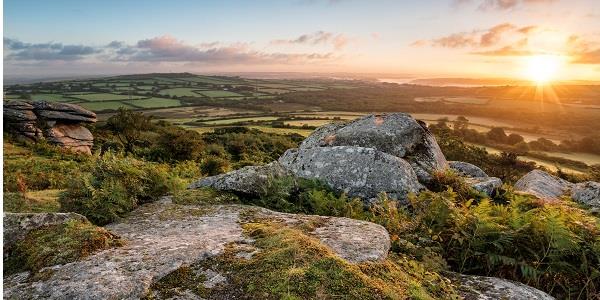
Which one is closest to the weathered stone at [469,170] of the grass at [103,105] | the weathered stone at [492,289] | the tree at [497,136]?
the weathered stone at [492,289]

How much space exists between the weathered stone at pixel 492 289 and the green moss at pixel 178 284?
3.26m

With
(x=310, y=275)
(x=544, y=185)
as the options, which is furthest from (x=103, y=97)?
(x=310, y=275)

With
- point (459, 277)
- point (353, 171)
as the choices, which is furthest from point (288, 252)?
point (353, 171)

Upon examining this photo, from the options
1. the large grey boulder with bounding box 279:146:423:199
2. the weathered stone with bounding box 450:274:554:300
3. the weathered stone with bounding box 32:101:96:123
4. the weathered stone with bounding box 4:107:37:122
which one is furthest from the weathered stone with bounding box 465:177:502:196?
the weathered stone with bounding box 32:101:96:123

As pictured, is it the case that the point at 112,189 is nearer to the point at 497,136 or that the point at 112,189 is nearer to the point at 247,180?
the point at 247,180

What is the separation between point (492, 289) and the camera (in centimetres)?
566

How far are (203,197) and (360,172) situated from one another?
12.0ft

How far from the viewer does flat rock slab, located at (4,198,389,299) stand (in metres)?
4.57

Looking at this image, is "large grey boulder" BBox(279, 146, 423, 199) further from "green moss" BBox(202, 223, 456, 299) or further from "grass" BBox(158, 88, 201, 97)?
"grass" BBox(158, 88, 201, 97)

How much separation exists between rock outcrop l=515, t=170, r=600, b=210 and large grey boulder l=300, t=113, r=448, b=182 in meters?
2.73

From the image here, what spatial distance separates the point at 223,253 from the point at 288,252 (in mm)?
883

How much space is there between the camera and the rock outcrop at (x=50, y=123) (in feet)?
135

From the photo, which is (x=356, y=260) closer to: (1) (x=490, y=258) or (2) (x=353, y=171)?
(1) (x=490, y=258)

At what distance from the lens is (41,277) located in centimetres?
487
